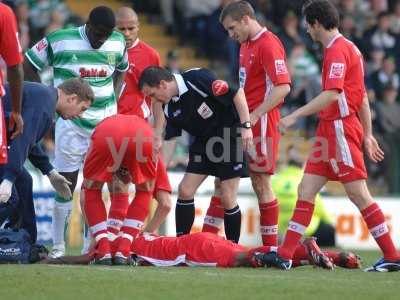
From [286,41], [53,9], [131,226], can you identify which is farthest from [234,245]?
[286,41]

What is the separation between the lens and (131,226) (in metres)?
13.0

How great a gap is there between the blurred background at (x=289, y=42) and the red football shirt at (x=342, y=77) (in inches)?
319

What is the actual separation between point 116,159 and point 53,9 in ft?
32.4

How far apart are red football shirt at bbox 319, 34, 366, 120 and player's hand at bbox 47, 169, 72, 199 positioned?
2.61 meters

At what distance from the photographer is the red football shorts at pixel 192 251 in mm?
12734

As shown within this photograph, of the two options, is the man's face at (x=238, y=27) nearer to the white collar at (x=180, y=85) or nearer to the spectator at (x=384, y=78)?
the white collar at (x=180, y=85)

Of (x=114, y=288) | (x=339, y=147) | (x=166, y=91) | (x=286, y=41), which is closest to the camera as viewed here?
(x=114, y=288)

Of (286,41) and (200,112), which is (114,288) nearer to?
(200,112)

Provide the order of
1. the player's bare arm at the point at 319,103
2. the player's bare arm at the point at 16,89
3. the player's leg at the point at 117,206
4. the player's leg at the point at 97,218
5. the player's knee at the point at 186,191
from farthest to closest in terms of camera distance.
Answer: the player's knee at the point at 186,191 → the player's leg at the point at 117,206 → the player's leg at the point at 97,218 → the player's bare arm at the point at 319,103 → the player's bare arm at the point at 16,89

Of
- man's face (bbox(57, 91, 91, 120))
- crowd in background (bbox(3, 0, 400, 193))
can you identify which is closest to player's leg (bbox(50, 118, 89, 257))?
man's face (bbox(57, 91, 91, 120))

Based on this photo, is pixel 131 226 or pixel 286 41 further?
pixel 286 41

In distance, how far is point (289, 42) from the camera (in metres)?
24.1

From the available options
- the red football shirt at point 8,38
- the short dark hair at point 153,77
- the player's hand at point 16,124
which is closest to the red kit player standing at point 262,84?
the short dark hair at point 153,77

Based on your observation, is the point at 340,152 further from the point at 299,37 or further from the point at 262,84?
the point at 299,37
